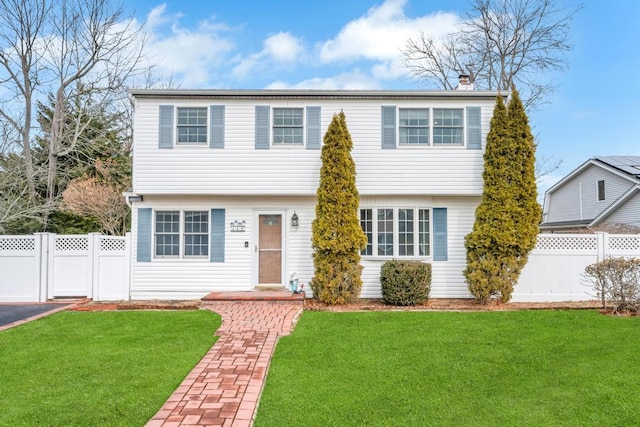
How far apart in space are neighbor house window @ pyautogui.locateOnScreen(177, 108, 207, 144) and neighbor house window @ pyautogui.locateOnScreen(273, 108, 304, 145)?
72.0 inches

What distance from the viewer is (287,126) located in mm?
10867

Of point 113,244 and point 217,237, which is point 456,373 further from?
point 113,244

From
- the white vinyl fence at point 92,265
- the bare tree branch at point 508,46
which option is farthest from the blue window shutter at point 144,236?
the bare tree branch at point 508,46

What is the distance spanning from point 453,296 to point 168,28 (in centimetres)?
1494

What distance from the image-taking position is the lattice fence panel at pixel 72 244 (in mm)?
10672

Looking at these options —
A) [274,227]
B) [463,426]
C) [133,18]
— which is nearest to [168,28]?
[133,18]

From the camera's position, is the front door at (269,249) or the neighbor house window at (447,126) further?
the front door at (269,249)

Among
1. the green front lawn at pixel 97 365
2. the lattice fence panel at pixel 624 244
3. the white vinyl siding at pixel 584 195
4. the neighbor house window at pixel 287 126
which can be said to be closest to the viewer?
the green front lawn at pixel 97 365

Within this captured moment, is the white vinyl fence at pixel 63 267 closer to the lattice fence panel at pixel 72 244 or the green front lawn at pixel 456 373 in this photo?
the lattice fence panel at pixel 72 244

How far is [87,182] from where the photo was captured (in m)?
17.2

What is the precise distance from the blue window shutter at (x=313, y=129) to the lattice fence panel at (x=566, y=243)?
20.0 ft

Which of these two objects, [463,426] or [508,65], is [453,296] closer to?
[463,426]

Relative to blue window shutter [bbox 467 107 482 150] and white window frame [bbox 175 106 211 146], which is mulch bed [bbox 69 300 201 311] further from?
blue window shutter [bbox 467 107 482 150]

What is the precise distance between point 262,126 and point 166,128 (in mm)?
2446
